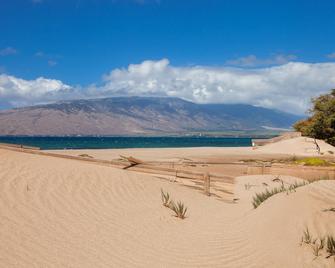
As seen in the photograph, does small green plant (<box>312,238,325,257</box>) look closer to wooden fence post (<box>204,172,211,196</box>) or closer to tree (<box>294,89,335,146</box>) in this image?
wooden fence post (<box>204,172,211,196</box>)

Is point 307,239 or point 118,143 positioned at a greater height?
point 118,143

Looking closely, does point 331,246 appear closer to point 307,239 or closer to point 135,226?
point 307,239

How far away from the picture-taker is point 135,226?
28.1 ft

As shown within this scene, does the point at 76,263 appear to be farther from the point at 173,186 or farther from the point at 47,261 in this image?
the point at 173,186

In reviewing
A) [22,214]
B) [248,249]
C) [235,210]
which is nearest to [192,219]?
[235,210]

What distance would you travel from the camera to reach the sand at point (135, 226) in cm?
638

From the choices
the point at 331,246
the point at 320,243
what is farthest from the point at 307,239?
the point at 331,246

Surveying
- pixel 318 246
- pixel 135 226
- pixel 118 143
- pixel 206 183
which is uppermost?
pixel 118 143

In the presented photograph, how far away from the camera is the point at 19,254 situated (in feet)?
19.5

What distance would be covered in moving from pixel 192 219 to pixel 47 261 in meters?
4.57

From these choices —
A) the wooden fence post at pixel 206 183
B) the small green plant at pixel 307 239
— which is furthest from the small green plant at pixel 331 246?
the wooden fence post at pixel 206 183

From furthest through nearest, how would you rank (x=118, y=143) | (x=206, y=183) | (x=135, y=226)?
(x=118, y=143) → (x=206, y=183) → (x=135, y=226)

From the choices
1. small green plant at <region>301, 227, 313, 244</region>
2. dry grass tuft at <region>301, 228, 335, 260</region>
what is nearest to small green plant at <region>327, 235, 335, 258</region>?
dry grass tuft at <region>301, 228, 335, 260</region>

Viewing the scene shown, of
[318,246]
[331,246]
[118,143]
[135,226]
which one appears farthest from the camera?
[118,143]
